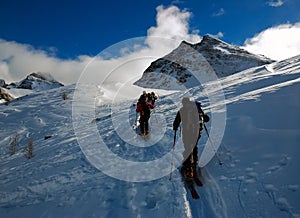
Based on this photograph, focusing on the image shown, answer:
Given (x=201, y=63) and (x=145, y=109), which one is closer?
(x=145, y=109)

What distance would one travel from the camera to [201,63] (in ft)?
255

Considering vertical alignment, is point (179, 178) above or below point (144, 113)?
below

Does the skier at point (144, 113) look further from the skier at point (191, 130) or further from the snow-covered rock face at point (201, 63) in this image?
the snow-covered rock face at point (201, 63)

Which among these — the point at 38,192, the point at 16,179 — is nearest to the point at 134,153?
the point at 38,192

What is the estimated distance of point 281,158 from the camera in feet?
17.0

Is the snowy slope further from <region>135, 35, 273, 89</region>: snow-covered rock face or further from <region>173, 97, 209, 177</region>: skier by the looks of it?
<region>135, 35, 273, 89</region>: snow-covered rock face

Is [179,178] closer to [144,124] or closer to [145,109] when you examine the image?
[144,124]

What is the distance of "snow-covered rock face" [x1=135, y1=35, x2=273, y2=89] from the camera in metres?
70.2

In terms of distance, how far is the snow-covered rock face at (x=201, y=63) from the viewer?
230 ft

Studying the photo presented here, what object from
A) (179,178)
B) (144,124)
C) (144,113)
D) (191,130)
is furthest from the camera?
(144,124)

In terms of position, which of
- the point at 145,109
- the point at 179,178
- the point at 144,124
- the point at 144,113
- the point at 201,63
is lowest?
the point at 179,178

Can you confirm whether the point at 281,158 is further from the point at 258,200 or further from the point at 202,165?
the point at 202,165

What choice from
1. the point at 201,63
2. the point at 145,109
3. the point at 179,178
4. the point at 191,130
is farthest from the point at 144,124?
the point at 201,63

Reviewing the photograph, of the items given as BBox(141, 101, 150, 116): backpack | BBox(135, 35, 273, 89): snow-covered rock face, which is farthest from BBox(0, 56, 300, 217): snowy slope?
BBox(135, 35, 273, 89): snow-covered rock face
